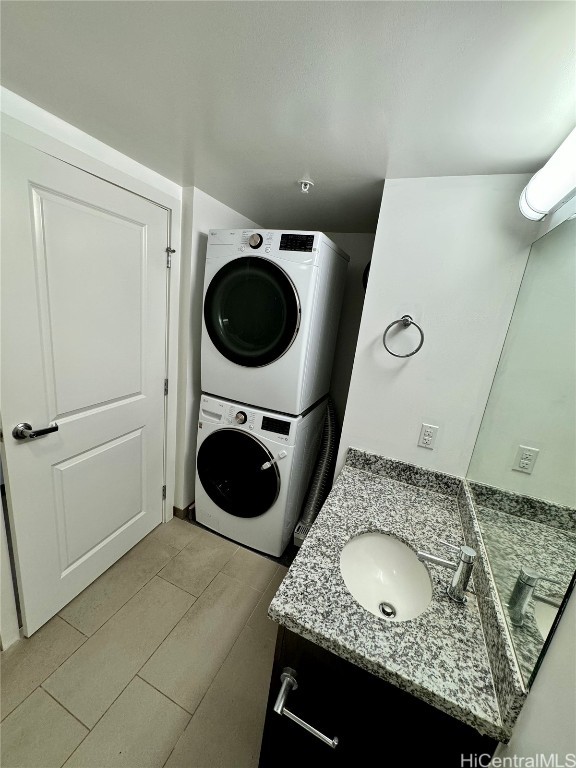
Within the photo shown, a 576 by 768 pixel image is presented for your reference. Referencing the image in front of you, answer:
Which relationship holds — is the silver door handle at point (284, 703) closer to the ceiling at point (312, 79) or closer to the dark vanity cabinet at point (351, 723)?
the dark vanity cabinet at point (351, 723)

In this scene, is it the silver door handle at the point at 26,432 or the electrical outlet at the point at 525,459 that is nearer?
the electrical outlet at the point at 525,459

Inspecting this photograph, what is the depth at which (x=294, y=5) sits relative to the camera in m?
0.61

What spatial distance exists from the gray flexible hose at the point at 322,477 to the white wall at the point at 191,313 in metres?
0.85

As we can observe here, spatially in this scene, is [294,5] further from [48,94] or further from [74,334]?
[74,334]

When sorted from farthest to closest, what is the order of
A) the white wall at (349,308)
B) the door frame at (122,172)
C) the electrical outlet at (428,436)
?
the white wall at (349,308) < the electrical outlet at (428,436) < the door frame at (122,172)

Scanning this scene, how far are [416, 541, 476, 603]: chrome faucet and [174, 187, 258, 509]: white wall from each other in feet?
5.15

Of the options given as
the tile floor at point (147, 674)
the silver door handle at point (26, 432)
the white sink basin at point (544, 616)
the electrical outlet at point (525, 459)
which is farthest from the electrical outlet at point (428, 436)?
the silver door handle at point (26, 432)

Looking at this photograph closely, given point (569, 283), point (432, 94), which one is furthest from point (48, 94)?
point (569, 283)

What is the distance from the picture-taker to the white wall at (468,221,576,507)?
90cm

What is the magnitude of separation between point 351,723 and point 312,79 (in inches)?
65.0

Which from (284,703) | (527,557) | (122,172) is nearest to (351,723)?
A: (284,703)

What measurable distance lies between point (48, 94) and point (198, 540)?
2.27m

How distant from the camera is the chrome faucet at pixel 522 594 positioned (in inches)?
27.2

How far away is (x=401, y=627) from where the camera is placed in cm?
75
